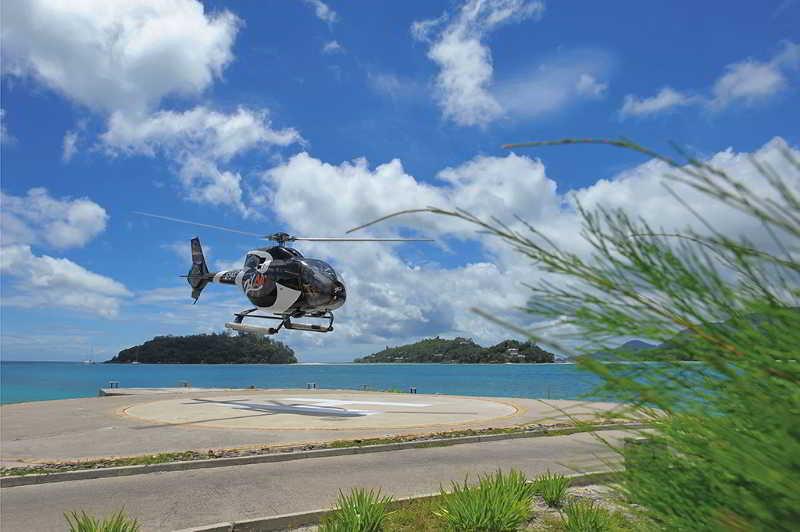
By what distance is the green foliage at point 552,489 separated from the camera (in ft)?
25.6

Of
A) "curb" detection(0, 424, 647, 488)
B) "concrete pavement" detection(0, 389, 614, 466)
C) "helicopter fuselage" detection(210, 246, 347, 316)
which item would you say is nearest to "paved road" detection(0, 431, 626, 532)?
"curb" detection(0, 424, 647, 488)

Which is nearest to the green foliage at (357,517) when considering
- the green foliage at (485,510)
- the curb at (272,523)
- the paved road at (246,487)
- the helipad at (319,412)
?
the curb at (272,523)

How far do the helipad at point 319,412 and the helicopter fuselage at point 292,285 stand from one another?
3896 millimetres

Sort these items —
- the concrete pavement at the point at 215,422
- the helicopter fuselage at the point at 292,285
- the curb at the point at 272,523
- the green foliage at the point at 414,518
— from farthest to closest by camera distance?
the helicopter fuselage at the point at 292,285 < the concrete pavement at the point at 215,422 < the curb at the point at 272,523 < the green foliage at the point at 414,518

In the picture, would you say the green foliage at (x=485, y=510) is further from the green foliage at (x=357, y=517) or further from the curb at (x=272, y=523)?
the curb at (x=272, y=523)

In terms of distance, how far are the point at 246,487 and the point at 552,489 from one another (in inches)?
195

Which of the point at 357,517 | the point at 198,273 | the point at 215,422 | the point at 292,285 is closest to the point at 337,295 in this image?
the point at 292,285

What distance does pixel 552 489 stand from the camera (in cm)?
788

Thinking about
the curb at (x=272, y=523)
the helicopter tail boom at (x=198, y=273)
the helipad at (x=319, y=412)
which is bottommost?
the curb at (x=272, y=523)

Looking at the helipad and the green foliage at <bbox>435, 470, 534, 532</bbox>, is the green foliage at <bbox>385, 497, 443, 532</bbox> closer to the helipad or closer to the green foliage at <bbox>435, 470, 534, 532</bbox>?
the green foliage at <bbox>435, 470, 534, 532</bbox>

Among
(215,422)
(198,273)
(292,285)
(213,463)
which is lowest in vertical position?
(213,463)

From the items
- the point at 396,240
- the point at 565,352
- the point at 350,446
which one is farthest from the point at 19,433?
the point at 565,352

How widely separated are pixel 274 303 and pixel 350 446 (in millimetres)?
8985

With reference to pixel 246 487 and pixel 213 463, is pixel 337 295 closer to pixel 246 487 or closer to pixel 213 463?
pixel 213 463
